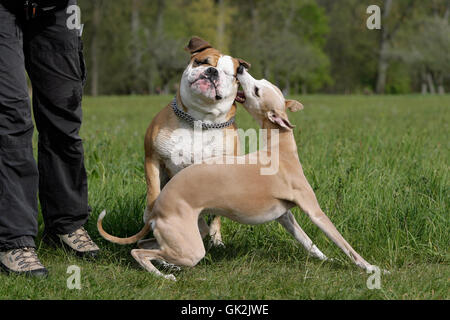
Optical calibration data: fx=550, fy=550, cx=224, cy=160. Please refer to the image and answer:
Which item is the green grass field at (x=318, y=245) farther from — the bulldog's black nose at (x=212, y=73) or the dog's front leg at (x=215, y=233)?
the bulldog's black nose at (x=212, y=73)

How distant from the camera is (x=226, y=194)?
2984 mm

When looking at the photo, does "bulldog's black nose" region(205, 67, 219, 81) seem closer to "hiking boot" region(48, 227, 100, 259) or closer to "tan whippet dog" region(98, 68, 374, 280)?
"tan whippet dog" region(98, 68, 374, 280)

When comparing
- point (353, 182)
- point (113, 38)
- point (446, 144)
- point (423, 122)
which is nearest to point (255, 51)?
point (113, 38)

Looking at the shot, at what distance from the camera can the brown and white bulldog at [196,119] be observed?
3.19m

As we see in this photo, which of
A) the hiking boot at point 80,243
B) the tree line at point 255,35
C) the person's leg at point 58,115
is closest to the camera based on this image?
the person's leg at point 58,115

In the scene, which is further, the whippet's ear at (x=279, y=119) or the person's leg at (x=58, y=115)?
the person's leg at (x=58, y=115)

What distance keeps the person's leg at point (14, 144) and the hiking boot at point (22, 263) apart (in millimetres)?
37

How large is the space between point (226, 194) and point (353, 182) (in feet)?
5.71

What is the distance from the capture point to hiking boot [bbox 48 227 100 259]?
3648 mm

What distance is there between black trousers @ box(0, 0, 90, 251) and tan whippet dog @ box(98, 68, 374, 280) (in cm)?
75

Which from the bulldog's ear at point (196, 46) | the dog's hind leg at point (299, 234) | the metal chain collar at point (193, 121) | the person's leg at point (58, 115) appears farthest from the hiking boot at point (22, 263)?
the bulldog's ear at point (196, 46)

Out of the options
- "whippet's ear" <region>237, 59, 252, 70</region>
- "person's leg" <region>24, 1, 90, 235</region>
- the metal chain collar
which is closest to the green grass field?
"person's leg" <region>24, 1, 90, 235</region>

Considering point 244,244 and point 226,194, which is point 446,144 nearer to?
point 244,244

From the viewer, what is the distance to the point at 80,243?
3.71m
